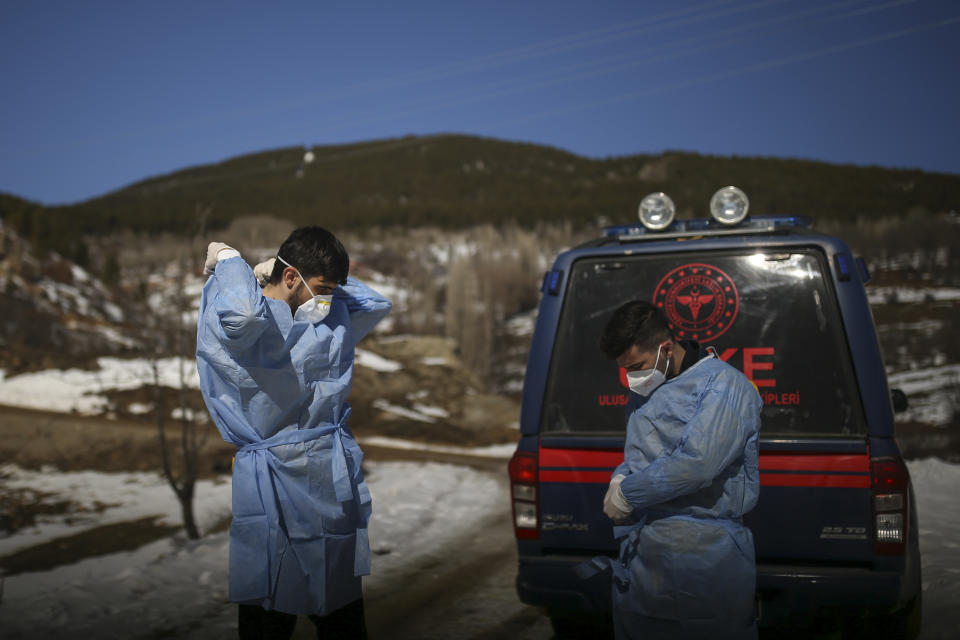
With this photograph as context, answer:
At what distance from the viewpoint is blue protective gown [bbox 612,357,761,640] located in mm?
2740

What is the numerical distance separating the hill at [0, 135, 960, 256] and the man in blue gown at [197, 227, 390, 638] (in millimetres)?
45918

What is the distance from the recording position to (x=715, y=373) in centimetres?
287

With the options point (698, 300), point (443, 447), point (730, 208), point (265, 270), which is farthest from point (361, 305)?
point (443, 447)

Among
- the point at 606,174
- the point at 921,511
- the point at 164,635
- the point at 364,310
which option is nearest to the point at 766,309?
the point at 364,310

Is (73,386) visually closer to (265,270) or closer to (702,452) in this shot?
(265,270)

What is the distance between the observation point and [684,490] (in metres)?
2.74

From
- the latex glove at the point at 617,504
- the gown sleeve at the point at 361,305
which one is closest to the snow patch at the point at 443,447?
the gown sleeve at the point at 361,305

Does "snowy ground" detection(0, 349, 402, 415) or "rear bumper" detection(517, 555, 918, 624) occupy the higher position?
"snowy ground" detection(0, 349, 402, 415)

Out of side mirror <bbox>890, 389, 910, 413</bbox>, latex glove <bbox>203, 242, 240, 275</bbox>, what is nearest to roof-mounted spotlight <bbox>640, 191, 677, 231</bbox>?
side mirror <bbox>890, 389, 910, 413</bbox>

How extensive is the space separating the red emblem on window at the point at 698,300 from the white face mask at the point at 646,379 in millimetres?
1322

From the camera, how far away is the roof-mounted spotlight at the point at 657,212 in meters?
4.99

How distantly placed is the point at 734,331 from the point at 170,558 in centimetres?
607

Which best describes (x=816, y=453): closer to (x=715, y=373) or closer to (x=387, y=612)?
(x=715, y=373)

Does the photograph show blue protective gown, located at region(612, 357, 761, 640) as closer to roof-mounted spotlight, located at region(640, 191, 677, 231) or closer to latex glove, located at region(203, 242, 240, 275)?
latex glove, located at region(203, 242, 240, 275)
